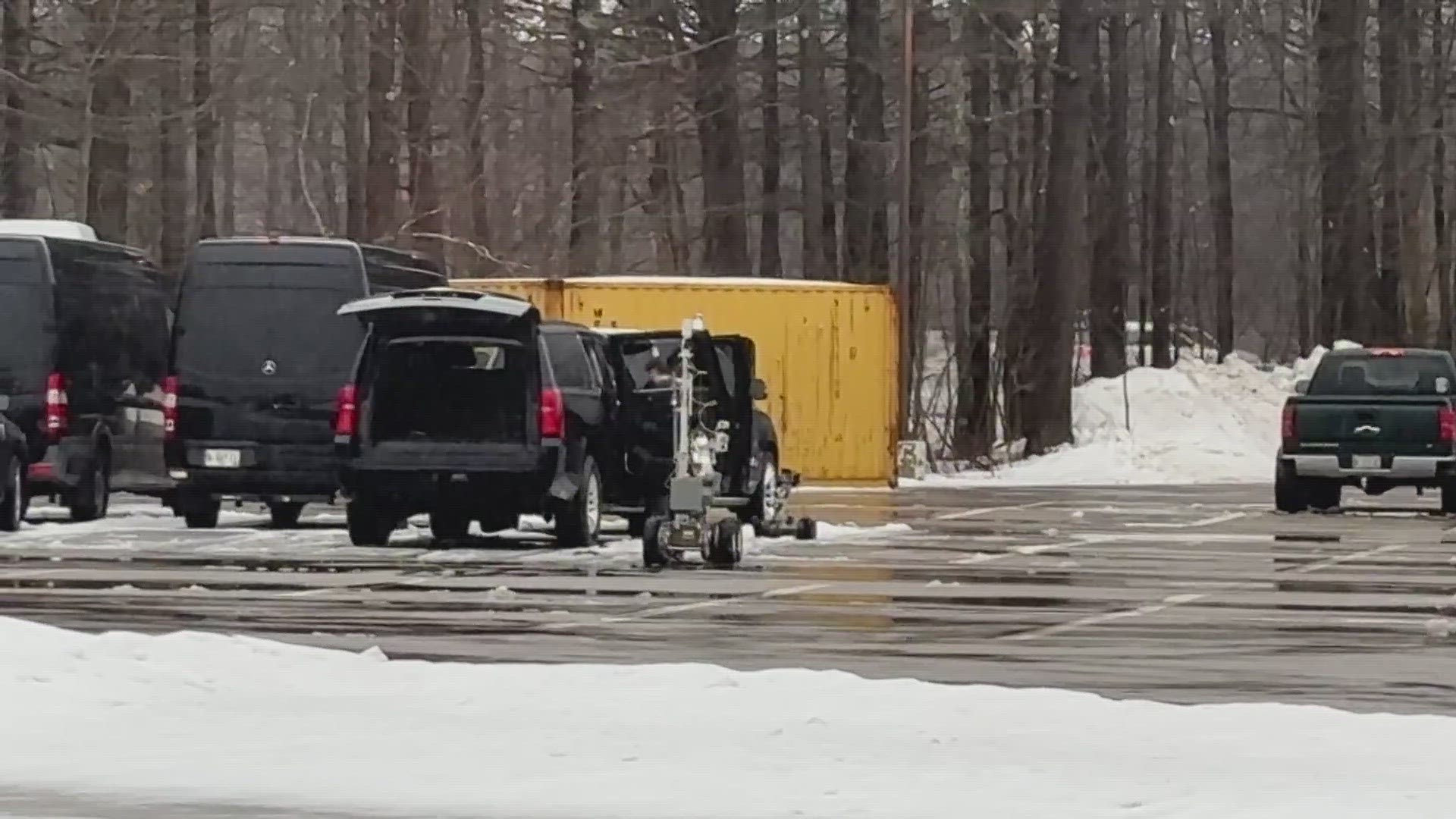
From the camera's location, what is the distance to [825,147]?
51656 millimetres

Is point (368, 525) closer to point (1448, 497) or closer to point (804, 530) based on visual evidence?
point (804, 530)

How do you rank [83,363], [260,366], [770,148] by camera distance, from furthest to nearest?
[770,148]
[83,363]
[260,366]

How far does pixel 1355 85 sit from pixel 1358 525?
22776mm

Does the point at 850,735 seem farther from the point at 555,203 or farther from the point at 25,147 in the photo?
the point at 555,203

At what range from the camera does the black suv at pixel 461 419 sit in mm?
22156

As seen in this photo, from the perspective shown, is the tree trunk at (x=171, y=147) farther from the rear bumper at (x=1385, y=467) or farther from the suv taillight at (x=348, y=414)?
the suv taillight at (x=348, y=414)

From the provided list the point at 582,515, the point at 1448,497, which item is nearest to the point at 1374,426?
the point at 1448,497

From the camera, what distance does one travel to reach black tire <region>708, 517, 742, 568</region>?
67.9ft

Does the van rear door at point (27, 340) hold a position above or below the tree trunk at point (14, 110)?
below

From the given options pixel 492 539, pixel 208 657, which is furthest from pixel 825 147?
pixel 208 657

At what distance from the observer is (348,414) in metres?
22.4

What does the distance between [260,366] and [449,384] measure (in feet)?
10.2

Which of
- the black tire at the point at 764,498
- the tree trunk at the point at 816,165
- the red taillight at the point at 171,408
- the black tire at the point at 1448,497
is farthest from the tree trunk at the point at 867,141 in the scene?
the red taillight at the point at 171,408

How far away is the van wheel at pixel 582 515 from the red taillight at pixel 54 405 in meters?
5.34
